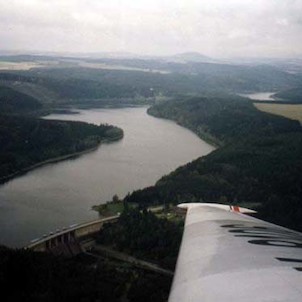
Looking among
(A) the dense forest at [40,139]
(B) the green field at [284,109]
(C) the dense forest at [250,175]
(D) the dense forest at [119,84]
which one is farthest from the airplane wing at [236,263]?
(D) the dense forest at [119,84]

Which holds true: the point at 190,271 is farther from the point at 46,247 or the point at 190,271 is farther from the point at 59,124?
the point at 59,124

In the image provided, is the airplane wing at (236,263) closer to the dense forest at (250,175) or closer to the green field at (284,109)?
the dense forest at (250,175)

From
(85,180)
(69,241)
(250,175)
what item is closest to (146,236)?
(69,241)

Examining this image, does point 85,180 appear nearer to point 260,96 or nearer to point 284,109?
point 284,109

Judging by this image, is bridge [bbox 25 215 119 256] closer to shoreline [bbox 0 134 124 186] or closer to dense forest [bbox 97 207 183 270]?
dense forest [bbox 97 207 183 270]

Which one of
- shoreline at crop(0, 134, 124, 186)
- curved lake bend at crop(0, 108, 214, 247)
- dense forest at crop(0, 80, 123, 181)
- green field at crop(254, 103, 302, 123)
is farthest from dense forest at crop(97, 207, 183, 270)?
green field at crop(254, 103, 302, 123)

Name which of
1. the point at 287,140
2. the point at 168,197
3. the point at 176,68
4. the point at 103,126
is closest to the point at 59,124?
the point at 103,126
